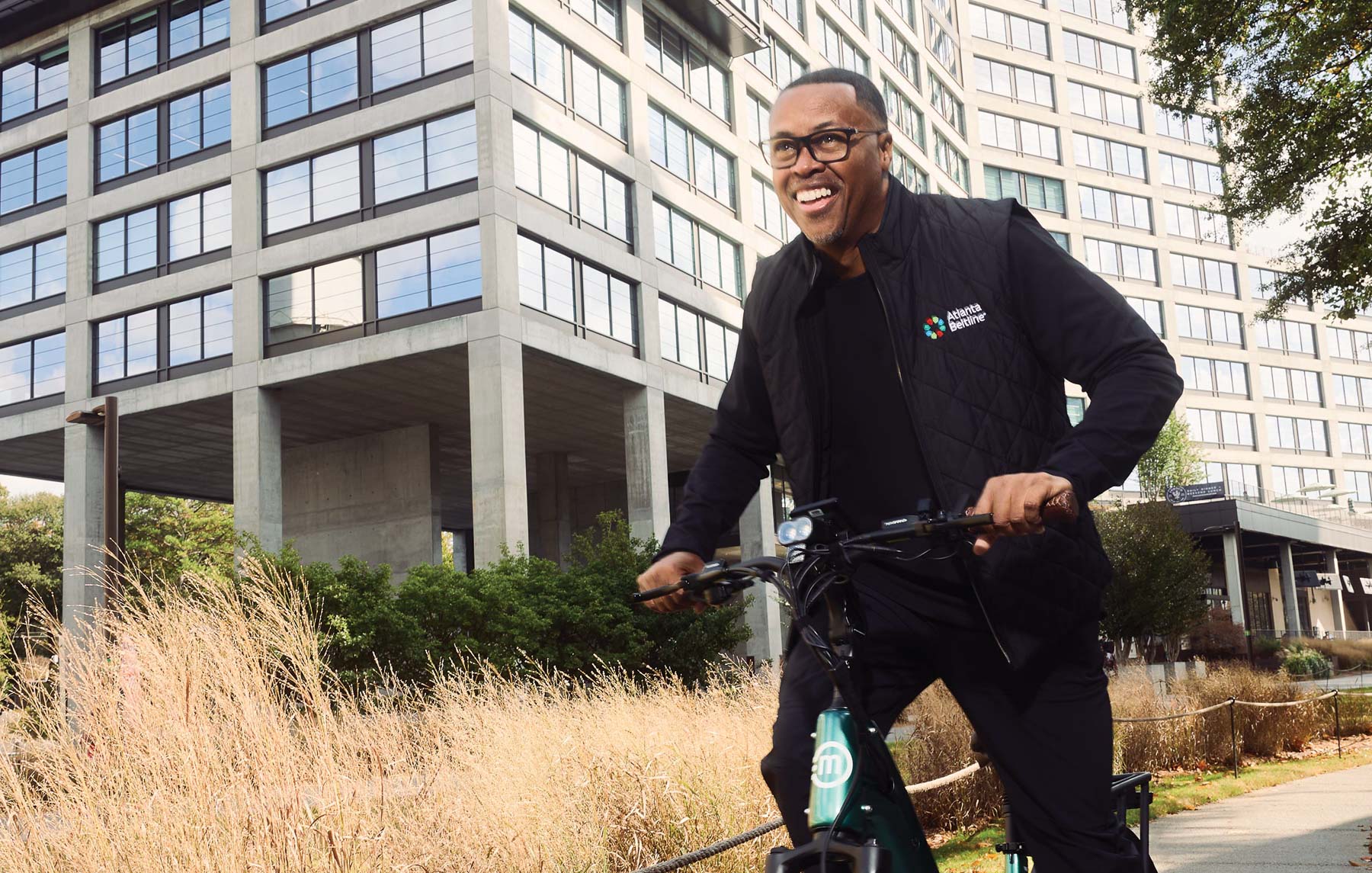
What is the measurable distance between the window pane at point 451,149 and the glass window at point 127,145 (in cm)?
938

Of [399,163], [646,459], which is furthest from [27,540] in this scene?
[646,459]

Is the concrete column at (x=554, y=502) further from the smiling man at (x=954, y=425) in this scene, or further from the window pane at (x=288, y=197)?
the smiling man at (x=954, y=425)

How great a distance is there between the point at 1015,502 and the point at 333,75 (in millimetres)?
33344

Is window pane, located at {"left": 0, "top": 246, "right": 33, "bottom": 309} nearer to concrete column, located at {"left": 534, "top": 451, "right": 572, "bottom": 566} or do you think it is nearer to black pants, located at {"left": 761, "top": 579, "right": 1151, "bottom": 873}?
concrete column, located at {"left": 534, "top": 451, "right": 572, "bottom": 566}

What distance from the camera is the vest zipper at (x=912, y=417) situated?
7.61 feet

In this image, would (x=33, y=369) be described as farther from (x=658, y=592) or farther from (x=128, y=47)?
(x=658, y=592)

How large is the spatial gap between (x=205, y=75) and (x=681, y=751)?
3164 centimetres

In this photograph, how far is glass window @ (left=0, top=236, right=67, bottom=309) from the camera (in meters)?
36.7

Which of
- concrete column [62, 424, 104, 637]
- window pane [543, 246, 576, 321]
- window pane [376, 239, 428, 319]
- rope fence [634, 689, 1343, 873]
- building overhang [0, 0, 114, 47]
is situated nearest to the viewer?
rope fence [634, 689, 1343, 873]

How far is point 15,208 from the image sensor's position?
37969 millimetres

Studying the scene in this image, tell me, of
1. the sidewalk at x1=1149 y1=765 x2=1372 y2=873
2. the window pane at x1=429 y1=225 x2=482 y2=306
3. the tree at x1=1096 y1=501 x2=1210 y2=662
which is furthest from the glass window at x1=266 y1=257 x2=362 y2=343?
the sidewalk at x1=1149 y1=765 x2=1372 y2=873

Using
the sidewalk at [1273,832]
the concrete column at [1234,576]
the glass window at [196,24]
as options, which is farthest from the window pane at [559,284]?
the concrete column at [1234,576]

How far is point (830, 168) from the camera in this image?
2535 millimetres

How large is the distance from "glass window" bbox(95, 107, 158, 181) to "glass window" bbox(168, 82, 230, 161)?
2.30ft
